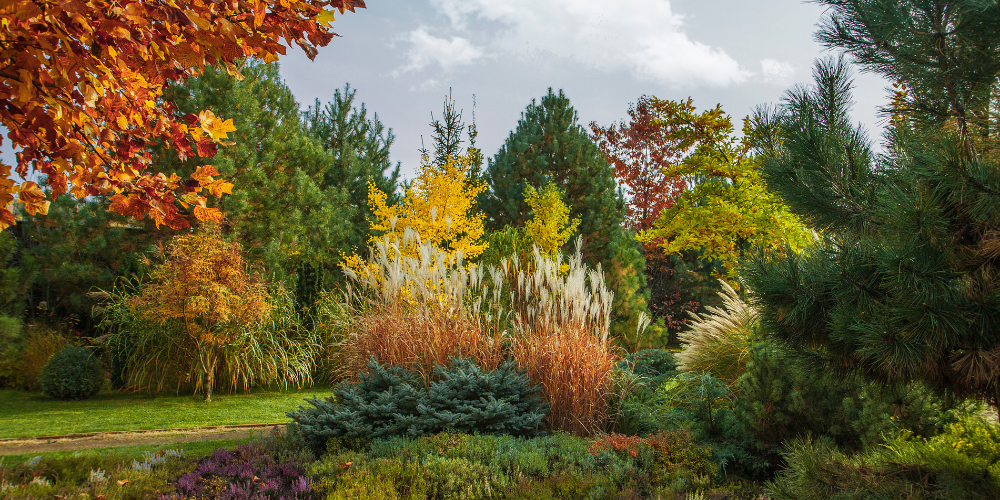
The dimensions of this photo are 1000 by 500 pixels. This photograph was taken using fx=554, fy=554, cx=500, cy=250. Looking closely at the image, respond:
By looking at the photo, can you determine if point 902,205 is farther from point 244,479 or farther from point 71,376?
point 71,376

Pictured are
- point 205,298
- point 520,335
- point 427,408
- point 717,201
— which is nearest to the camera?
point 427,408

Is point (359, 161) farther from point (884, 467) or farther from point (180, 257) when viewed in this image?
point (884, 467)

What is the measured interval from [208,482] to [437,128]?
13637mm

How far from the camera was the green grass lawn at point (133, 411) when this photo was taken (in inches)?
225

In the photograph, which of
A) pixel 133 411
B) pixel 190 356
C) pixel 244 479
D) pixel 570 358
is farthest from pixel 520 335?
pixel 190 356

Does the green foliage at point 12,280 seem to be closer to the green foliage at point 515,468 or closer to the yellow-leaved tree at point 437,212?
the yellow-leaved tree at point 437,212

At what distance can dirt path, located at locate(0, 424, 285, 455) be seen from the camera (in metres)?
4.81

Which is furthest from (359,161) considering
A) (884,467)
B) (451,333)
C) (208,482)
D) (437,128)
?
(884,467)

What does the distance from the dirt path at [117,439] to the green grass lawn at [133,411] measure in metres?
0.25

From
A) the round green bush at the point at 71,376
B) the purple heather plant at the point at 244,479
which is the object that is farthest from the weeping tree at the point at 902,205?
the round green bush at the point at 71,376

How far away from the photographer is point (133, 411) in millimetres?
6465

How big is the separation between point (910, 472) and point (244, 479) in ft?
11.7

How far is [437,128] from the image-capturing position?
1603 cm

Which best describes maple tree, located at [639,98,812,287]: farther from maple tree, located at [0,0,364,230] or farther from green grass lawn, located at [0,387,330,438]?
maple tree, located at [0,0,364,230]
